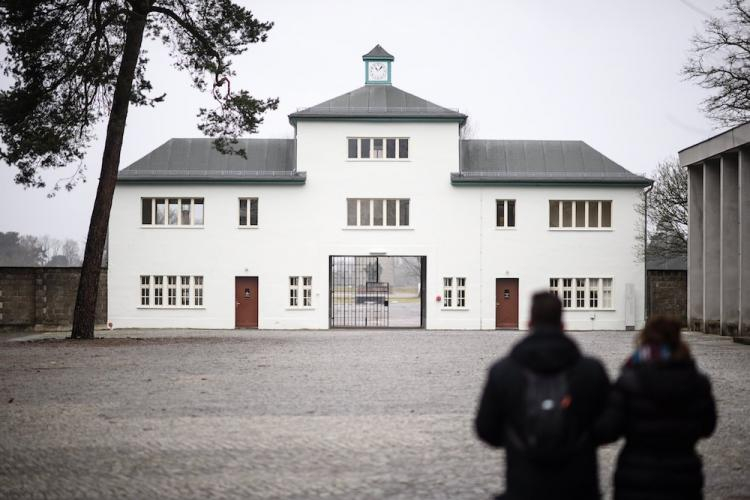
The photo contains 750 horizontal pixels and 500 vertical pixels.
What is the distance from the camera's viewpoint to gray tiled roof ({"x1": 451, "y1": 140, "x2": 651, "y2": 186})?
40.1 metres

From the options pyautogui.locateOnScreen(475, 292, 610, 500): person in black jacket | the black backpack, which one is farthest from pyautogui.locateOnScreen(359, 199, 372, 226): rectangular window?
the black backpack

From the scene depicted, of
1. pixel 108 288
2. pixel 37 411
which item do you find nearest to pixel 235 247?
pixel 108 288

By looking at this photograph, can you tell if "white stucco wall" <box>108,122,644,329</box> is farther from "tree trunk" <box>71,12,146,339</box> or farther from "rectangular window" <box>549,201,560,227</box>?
"tree trunk" <box>71,12,146,339</box>

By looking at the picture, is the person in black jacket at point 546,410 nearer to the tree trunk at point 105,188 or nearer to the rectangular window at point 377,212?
the tree trunk at point 105,188

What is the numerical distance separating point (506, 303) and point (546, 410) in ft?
117

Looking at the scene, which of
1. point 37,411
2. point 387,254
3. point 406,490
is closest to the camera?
point 406,490

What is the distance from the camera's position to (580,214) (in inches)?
1591

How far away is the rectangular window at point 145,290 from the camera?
39500 millimetres

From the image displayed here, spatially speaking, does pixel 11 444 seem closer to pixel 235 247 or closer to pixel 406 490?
pixel 406 490

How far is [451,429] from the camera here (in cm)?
1068

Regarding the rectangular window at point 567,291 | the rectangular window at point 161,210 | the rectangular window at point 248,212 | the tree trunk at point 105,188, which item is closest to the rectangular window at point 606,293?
the rectangular window at point 567,291

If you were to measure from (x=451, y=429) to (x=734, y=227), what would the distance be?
22.7 meters

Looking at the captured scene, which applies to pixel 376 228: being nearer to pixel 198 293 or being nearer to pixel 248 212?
pixel 248 212

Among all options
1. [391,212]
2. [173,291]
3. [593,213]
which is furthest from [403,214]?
[173,291]
